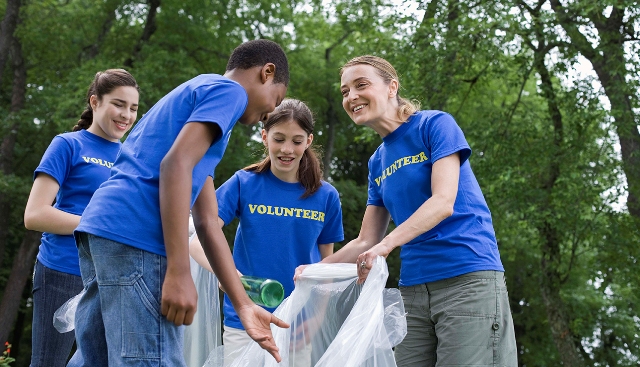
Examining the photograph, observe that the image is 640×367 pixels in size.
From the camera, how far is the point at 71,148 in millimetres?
3451

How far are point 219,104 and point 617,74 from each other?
8.70m

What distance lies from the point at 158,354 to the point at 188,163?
518mm

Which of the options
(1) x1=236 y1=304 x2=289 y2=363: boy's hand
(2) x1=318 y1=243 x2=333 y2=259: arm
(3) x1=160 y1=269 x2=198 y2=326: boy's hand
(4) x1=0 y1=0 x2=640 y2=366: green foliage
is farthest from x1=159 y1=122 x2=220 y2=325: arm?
(4) x1=0 y1=0 x2=640 y2=366: green foliage

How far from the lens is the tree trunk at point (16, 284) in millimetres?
13875

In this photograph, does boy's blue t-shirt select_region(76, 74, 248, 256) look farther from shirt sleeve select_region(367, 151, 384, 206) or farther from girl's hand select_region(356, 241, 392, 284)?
shirt sleeve select_region(367, 151, 384, 206)

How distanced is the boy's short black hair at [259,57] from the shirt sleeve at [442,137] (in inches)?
28.2

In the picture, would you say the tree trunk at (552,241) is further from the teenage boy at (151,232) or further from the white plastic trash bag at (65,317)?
the teenage boy at (151,232)

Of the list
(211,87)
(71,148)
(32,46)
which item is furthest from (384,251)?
(32,46)

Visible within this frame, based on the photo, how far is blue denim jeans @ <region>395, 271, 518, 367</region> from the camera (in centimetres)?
269

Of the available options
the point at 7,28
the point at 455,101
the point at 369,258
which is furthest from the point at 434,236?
the point at 7,28

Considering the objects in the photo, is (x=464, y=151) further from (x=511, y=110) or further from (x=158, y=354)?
(x=511, y=110)

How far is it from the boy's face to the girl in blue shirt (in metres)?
0.67

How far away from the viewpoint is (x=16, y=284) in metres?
14.1

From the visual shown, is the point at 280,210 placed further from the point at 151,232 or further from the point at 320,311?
the point at 151,232
